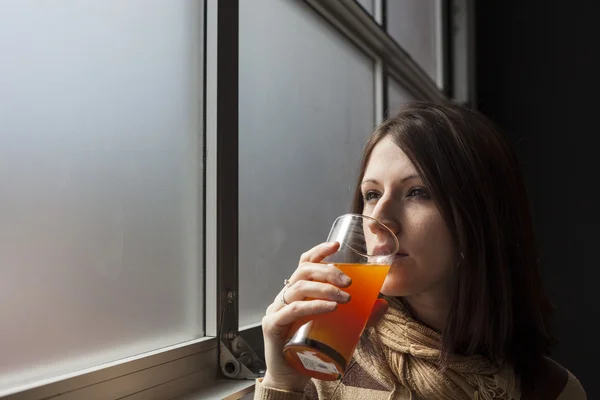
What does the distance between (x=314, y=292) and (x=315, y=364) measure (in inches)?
4.0

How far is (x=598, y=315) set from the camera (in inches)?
131

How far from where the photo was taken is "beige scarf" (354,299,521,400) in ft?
3.62

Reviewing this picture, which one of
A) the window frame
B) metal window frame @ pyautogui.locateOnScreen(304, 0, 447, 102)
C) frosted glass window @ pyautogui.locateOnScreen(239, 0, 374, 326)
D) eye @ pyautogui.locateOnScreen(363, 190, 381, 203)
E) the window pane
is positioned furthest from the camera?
the window pane

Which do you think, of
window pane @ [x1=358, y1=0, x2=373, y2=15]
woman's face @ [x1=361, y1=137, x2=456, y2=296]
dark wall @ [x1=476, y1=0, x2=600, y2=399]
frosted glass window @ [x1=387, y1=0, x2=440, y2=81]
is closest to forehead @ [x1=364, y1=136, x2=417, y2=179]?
woman's face @ [x1=361, y1=137, x2=456, y2=296]

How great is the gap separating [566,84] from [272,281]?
2.72 m

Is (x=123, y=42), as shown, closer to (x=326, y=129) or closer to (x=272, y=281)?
(x=272, y=281)

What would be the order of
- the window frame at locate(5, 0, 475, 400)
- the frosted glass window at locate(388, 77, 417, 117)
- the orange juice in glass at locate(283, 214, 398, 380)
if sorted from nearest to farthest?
the orange juice in glass at locate(283, 214, 398, 380) < the window frame at locate(5, 0, 475, 400) < the frosted glass window at locate(388, 77, 417, 117)

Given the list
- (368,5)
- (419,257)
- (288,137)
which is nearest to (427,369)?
(419,257)

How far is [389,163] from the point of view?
1102 millimetres

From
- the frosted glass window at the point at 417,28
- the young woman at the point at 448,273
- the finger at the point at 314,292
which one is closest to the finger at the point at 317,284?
the finger at the point at 314,292

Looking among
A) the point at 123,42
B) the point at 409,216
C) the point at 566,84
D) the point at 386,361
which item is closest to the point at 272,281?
the point at 386,361

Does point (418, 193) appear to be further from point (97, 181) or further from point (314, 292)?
point (97, 181)

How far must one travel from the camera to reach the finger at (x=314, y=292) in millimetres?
816

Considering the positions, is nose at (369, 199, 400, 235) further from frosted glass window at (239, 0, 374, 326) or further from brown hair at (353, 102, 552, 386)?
frosted glass window at (239, 0, 374, 326)
